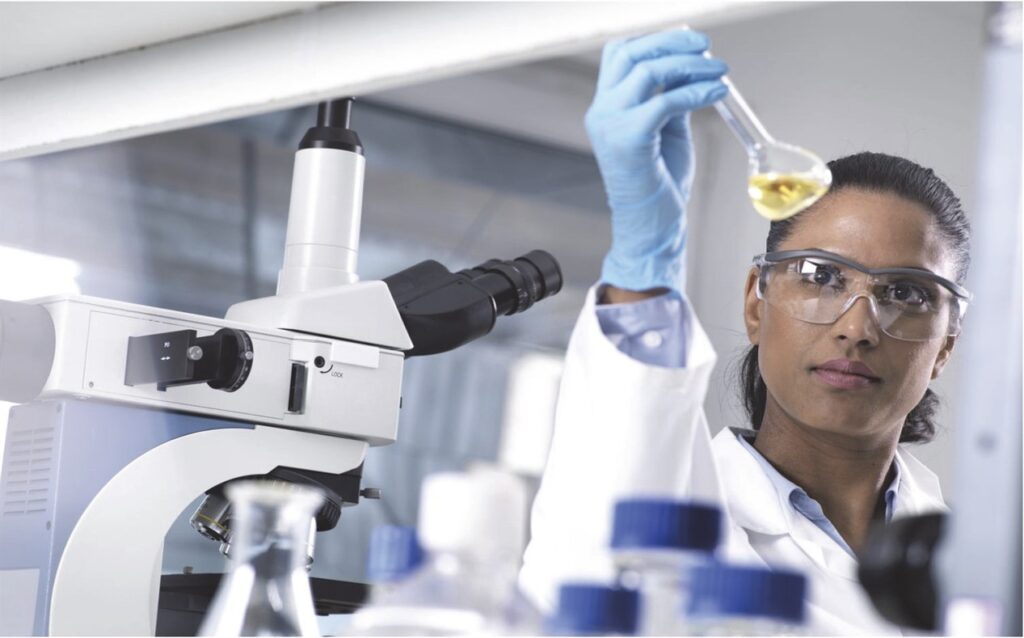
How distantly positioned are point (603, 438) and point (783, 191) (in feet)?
0.92

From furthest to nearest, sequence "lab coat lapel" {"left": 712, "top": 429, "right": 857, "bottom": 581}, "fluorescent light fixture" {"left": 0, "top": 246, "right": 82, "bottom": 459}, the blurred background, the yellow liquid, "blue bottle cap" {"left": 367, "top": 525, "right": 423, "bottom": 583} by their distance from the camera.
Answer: "fluorescent light fixture" {"left": 0, "top": 246, "right": 82, "bottom": 459} < the blurred background < "lab coat lapel" {"left": 712, "top": 429, "right": 857, "bottom": 581} < the yellow liquid < "blue bottle cap" {"left": 367, "top": 525, "right": 423, "bottom": 583}

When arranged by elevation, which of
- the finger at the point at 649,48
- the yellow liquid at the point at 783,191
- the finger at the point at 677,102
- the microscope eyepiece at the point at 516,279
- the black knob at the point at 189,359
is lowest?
the black knob at the point at 189,359

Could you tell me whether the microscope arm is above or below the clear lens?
below

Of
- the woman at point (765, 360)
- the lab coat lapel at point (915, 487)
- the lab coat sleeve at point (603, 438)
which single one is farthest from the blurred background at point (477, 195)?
the lab coat sleeve at point (603, 438)

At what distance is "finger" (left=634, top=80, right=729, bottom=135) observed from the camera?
2.93ft

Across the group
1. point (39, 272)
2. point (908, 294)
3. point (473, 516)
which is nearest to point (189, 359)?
point (473, 516)

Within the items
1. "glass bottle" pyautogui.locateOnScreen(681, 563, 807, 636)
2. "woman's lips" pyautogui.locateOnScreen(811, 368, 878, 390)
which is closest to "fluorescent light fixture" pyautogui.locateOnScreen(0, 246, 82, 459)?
"woman's lips" pyautogui.locateOnScreen(811, 368, 878, 390)

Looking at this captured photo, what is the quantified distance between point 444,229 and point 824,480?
483 centimetres

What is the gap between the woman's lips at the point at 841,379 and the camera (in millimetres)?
1386

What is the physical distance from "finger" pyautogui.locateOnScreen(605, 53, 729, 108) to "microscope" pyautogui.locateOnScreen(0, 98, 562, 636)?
1.42 feet

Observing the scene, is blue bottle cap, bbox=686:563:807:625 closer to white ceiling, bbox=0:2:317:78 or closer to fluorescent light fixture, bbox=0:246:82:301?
white ceiling, bbox=0:2:317:78

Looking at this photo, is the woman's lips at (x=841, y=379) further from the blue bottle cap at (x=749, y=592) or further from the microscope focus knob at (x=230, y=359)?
the blue bottle cap at (x=749, y=592)

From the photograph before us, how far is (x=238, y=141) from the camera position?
587 centimetres

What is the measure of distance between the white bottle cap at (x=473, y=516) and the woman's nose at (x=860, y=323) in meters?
0.85
